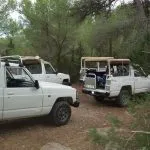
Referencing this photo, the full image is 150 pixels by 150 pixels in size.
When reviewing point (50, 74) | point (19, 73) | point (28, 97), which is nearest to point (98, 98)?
point (50, 74)

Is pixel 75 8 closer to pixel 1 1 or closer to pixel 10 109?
pixel 1 1

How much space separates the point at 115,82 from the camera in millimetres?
16484

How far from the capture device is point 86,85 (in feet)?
56.7

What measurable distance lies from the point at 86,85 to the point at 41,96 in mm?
6151

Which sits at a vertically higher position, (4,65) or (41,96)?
(4,65)

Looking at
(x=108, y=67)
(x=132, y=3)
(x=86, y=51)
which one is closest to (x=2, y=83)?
(x=108, y=67)

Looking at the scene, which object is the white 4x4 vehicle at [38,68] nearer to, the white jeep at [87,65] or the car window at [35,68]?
the car window at [35,68]

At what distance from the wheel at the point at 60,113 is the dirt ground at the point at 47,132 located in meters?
0.17

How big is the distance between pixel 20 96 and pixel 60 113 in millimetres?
1750

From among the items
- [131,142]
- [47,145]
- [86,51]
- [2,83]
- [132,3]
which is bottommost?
[47,145]

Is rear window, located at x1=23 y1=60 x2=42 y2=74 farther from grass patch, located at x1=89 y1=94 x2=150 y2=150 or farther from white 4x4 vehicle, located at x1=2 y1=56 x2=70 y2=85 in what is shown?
grass patch, located at x1=89 y1=94 x2=150 y2=150

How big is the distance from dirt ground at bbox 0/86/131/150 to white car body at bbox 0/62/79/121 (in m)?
0.49

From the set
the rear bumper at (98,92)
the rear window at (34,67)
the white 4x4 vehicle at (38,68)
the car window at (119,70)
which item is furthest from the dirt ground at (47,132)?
the rear window at (34,67)

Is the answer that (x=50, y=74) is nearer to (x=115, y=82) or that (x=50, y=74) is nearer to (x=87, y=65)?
(x=87, y=65)
